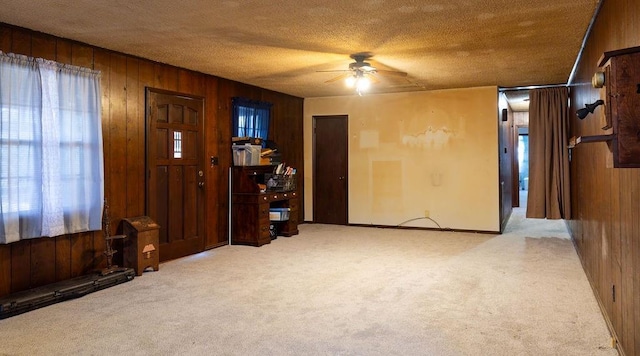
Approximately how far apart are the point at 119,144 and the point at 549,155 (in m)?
5.96

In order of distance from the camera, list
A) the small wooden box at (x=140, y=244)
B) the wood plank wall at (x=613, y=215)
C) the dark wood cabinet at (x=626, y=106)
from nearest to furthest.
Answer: the dark wood cabinet at (x=626, y=106) → the wood plank wall at (x=613, y=215) → the small wooden box at (x=140, y=244)

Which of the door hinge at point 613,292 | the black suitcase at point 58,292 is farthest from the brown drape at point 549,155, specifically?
the black suitcase at point 58,292

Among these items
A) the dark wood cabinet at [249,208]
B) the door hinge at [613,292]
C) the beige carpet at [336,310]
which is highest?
the dark wood cabinet at [249,208]

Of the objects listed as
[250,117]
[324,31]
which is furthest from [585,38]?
[250,117]

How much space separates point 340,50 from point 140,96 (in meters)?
2.30

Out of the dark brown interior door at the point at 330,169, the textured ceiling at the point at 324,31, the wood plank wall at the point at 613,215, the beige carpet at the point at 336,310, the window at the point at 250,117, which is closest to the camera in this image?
the wood plank wall at the point at 613,215

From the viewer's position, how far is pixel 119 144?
4.65 meters

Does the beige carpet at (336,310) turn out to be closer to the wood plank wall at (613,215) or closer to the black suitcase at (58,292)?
the black suitcase at (58,292)

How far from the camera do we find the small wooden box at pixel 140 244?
4493 mm

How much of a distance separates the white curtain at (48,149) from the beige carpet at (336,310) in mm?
801

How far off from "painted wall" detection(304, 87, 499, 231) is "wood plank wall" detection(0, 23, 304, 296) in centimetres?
230

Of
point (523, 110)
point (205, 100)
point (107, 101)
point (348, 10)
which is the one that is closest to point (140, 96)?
point (107, 101)

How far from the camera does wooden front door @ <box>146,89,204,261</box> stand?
5.04 meters

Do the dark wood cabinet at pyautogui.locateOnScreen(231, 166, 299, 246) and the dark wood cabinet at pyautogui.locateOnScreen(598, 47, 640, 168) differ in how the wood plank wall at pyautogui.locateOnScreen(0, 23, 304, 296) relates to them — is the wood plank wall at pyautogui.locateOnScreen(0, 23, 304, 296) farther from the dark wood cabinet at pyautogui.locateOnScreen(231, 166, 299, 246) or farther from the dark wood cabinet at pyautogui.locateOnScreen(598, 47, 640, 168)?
the dark wood cabinet at pyautogui.locateOnScreen(598, 47, 640, 168)
